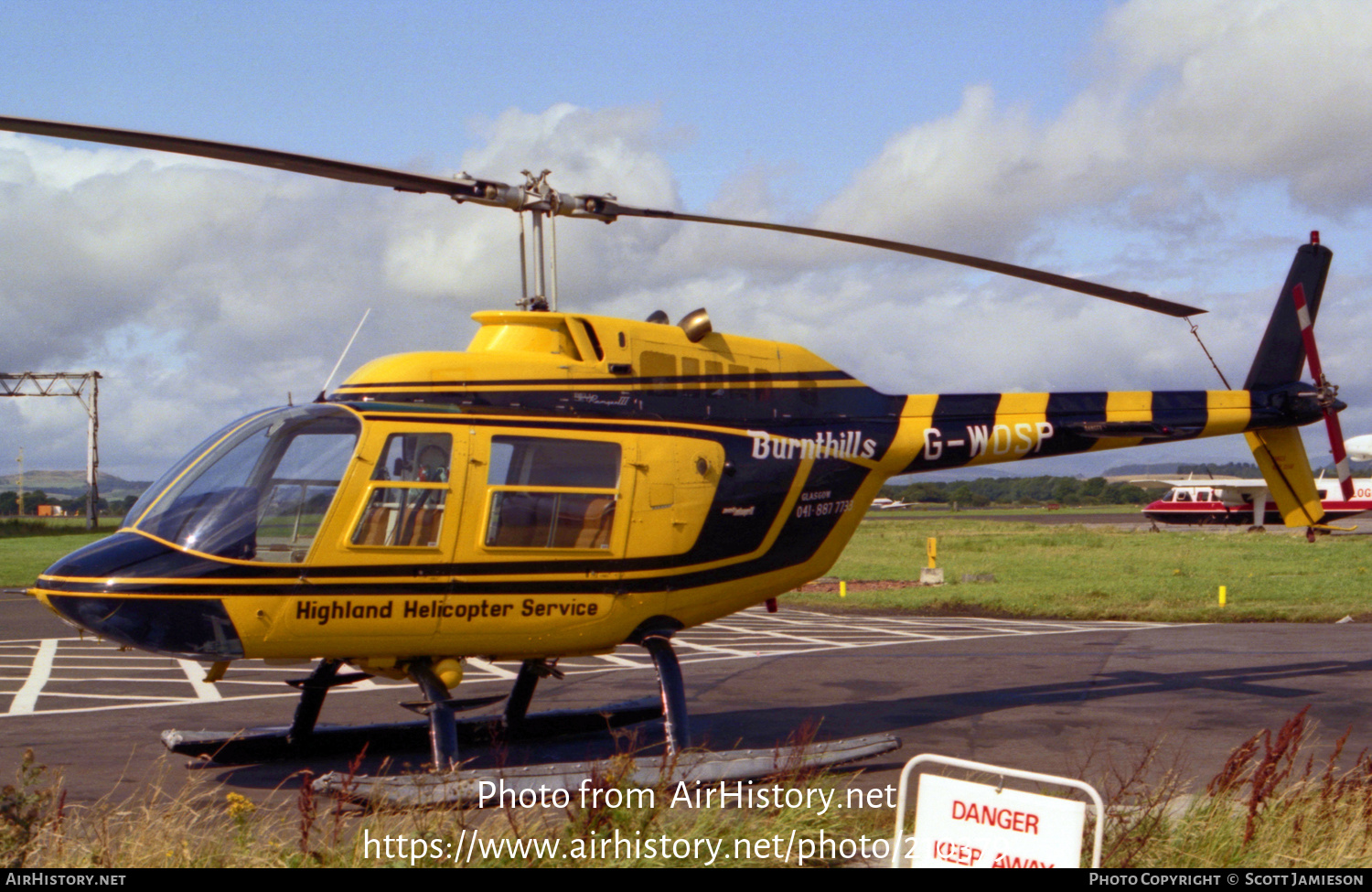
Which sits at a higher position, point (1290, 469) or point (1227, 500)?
point (1290, 469)

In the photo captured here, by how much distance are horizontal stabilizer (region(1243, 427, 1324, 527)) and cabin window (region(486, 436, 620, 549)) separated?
31.4 ft

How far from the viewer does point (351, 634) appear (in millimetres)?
8492

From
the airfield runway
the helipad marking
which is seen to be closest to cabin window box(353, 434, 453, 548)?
the airfield runway

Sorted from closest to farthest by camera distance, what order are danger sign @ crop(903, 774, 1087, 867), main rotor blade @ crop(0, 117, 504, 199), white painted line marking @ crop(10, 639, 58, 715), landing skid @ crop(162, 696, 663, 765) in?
danger sign @ crop(903, 774, 1087, 867) < main rotor blade @ crop(0, 117, 504, 199) < landing skid @ crop(162, 696, 663, 765) < white painted line marking @ crop(10, 639, 58, 715)

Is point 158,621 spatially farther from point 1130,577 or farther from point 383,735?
point 1130,577

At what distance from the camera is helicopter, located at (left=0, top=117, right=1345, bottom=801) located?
8.10 m

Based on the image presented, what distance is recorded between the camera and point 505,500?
8914 mm

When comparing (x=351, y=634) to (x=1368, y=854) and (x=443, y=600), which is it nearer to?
(x=443, y=600)

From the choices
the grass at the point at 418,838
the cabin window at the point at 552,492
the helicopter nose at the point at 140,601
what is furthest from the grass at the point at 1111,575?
the helicopter nose at the point at 140,601

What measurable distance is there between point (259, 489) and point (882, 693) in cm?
822

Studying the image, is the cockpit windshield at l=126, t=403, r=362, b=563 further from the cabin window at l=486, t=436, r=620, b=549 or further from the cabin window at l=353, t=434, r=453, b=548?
the cabin window at l=486, t=436, r=620, b=549

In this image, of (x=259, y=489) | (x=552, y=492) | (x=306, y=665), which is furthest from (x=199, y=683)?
(x=552, y=492)

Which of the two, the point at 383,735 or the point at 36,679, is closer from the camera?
the point at 383,735

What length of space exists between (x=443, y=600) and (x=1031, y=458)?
23.1 ft
